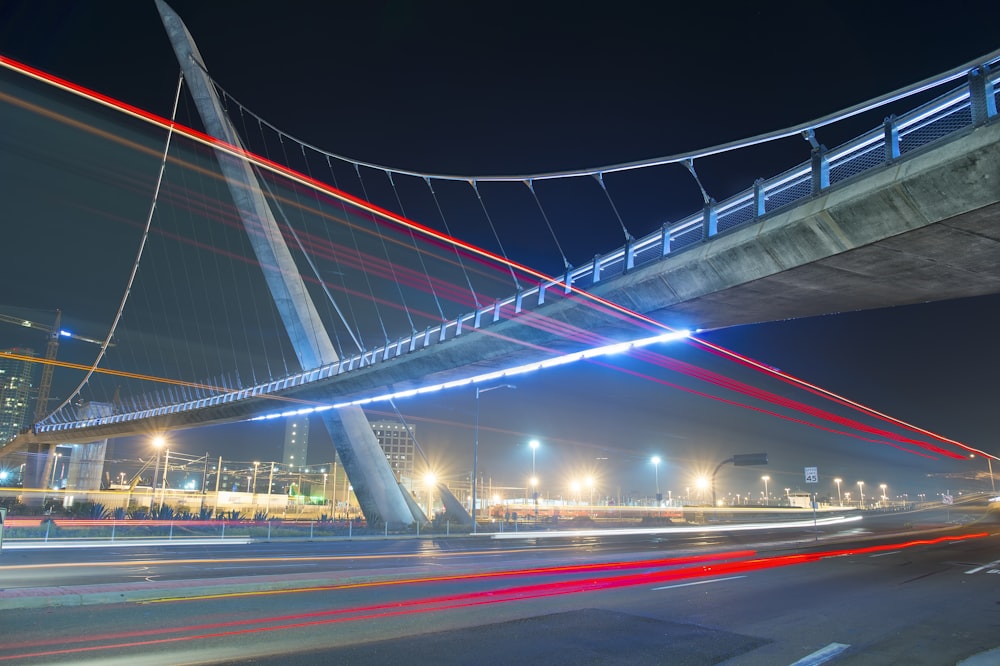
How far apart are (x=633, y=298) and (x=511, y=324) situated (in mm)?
7063

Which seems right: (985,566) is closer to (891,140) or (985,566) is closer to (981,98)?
(891,140)

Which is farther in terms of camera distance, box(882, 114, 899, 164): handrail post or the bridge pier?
the bridge pier

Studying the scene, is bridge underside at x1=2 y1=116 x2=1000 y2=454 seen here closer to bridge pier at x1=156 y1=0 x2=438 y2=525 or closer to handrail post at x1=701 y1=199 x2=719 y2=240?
handrail post at x1=701 y1=199 x2=719 y2=240

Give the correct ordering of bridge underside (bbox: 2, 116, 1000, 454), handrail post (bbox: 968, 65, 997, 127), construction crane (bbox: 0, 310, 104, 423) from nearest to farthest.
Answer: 1. handrail post (bbox: 968, 65, 997, 127)
2. bridge underside (bbox: 2, 116, 1000, 454)
3. construction crane (bbox: 0, 310, 104, 423)

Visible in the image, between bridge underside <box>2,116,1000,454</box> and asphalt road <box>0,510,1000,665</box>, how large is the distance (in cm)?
771

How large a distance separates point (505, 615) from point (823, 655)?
15.7 ft

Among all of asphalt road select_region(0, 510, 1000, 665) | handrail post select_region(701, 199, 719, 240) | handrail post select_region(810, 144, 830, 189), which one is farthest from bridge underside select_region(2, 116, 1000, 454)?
asphalt road select_region(0, 510, 1000, 665)

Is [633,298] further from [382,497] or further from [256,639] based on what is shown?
[382,497]

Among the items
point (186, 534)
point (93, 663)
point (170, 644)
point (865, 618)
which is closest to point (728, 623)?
point (865, 618)

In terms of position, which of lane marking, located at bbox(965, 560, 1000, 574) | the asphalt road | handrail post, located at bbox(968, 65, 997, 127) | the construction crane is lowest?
lane marking, located at bbox(965, 560, 1000, 574)

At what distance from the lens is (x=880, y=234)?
594 inches

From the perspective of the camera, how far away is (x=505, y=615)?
35.3ft

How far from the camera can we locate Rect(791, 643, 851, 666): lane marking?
7.84 metres

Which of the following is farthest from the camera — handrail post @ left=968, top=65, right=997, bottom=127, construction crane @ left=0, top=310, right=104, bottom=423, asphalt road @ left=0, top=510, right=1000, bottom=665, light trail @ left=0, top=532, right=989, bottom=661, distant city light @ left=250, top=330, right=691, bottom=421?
construction crane @ left=0, top=310, right=104, bottom=423
